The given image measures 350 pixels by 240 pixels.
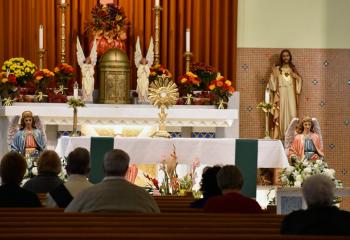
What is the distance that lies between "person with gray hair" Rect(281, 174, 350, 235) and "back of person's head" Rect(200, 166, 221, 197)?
5.90 feet

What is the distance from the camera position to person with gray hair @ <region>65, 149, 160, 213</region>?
5965mm

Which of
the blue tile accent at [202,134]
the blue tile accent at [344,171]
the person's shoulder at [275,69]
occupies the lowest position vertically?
the blue tile accent at [344,171]

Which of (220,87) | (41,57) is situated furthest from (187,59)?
(41,57)

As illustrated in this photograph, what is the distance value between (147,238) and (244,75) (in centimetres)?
1168

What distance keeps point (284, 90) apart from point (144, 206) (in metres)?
9.48

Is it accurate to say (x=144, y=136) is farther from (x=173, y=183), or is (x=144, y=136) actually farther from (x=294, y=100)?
(x=294, y=100)

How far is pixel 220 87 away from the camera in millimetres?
13922

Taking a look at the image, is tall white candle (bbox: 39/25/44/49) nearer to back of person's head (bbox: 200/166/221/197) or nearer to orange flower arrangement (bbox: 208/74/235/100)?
orange flower arrangement (bbox: 208/74/235/100)

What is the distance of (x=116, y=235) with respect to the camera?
4.16 m

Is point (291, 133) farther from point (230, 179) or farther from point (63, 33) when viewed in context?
point (230, 179)

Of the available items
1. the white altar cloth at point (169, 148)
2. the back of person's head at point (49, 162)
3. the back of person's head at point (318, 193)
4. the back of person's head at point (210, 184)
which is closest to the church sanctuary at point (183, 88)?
the white altar cloth at point (169, 148)

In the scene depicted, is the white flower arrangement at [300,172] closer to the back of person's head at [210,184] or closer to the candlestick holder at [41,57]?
the back of person's head at [210,184]

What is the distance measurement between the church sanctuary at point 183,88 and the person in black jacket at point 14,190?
3476mm

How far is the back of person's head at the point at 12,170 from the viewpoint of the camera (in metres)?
6.46
